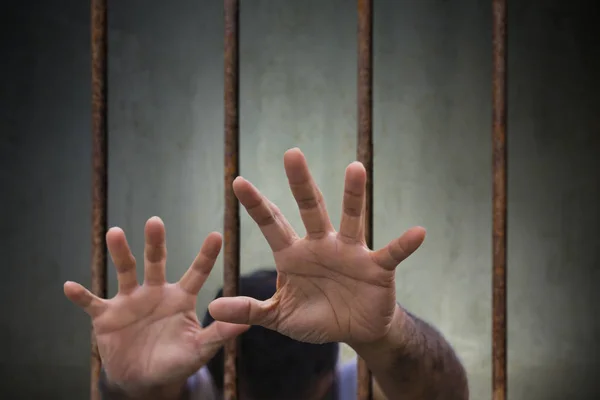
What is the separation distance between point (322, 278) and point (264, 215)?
0.45 ft

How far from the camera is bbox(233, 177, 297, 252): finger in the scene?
0.74 metres

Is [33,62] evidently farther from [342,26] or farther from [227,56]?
[342,26]

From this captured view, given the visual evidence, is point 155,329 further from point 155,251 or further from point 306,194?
point 306,194

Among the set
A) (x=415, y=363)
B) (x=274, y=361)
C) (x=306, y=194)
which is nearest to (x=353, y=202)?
(x=306, y=194)

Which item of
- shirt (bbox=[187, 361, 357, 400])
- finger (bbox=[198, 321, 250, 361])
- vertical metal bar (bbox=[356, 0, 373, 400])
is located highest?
vertical metal bar (bbox=[356, 0, 373, 400])

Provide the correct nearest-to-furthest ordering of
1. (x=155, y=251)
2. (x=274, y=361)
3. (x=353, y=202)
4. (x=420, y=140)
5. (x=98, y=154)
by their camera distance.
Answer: (x=353, y=202)
(x=155, y=251)
(x=98, y=154)
(x=420, y=140)
(x=274, y=361)

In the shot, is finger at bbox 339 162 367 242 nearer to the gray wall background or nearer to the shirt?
the gray wall background

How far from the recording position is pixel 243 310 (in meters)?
0.75

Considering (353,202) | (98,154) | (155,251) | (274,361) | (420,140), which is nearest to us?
(353,202)

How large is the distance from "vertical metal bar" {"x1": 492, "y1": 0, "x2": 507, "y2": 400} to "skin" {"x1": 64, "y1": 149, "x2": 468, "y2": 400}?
0.39 feet

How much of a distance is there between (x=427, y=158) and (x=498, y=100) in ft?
0.63

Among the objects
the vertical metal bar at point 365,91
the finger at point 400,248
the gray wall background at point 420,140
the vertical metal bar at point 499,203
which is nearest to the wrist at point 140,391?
the gray wall background at point 420,140

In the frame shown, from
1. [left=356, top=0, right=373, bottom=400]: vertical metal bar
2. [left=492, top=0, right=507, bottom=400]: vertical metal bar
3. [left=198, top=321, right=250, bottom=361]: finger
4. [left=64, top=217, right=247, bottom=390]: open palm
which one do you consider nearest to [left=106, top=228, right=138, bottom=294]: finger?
[left=64, top=217, right=247, bottom=390]: open palm

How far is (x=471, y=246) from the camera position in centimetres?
111
